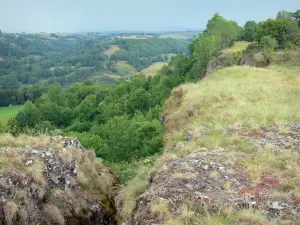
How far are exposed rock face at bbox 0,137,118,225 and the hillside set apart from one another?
471 centimetres

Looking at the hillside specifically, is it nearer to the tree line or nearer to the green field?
the tree line

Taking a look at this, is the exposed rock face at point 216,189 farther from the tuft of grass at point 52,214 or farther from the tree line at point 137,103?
the tree line at point 137,103

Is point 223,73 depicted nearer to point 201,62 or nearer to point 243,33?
point 201,62

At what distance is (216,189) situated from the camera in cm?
868

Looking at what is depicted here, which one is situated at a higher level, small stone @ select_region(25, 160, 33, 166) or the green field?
small stone @ select_region(25, 160, 33, 166)

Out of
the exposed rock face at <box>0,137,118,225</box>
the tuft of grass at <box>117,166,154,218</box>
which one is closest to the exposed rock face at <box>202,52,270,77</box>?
the exposed rock face at <box>0,137,118,225</box>

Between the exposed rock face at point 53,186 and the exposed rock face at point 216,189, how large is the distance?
5220mm

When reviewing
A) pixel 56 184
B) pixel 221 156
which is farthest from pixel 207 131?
pixel 56 184

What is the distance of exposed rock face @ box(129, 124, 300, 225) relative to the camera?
25.3 ft

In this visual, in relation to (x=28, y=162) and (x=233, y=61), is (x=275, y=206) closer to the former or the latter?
(x=28, y=162)

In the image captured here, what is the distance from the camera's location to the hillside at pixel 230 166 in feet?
24.9

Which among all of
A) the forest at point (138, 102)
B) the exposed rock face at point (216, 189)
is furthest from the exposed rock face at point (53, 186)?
the exposed rock face at point (216, 189)

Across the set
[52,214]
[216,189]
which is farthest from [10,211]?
[216,189]

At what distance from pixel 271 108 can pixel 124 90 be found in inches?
2267
